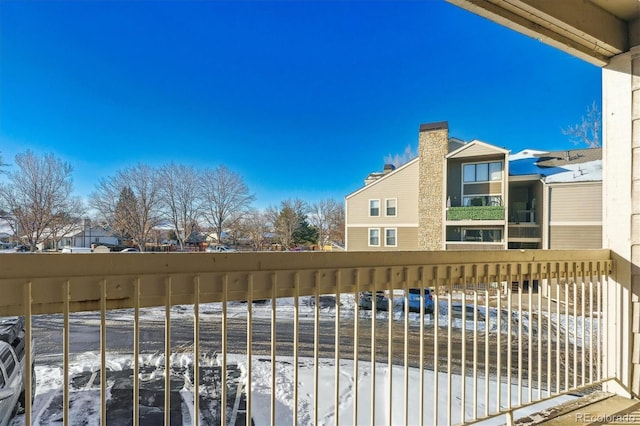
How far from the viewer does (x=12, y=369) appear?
997 mm

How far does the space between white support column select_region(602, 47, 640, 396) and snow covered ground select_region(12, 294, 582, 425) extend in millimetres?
302

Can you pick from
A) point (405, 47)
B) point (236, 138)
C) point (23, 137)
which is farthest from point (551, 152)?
point (23, 137)

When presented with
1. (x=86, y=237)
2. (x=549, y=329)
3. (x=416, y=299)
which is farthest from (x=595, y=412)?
(x=86, y=237)

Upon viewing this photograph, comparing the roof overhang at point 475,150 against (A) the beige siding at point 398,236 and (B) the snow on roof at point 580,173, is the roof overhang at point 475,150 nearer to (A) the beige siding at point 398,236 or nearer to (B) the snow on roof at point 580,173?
(B) the snow on roof at point 580,173

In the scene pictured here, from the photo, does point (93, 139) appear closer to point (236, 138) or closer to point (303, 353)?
point (236, 138)

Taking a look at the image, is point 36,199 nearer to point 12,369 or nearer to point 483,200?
point 12,369

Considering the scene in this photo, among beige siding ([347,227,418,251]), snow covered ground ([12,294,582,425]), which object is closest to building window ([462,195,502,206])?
beige siding ([347,227,418,251])

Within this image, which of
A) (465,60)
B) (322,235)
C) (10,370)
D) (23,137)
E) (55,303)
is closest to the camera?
(55,303)

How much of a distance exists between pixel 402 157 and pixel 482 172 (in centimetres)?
134

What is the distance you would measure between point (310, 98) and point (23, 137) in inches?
86.7

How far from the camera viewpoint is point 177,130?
3.12 m

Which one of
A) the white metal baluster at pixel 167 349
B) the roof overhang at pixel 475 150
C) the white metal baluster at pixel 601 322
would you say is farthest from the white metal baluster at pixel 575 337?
the white metal baluster at pixel 167 349

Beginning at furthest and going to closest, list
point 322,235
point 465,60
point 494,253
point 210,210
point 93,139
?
point 93,139, point 465,60, point 210,210, point 322,235, point 494,253

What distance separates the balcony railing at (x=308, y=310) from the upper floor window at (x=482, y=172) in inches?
53.6
